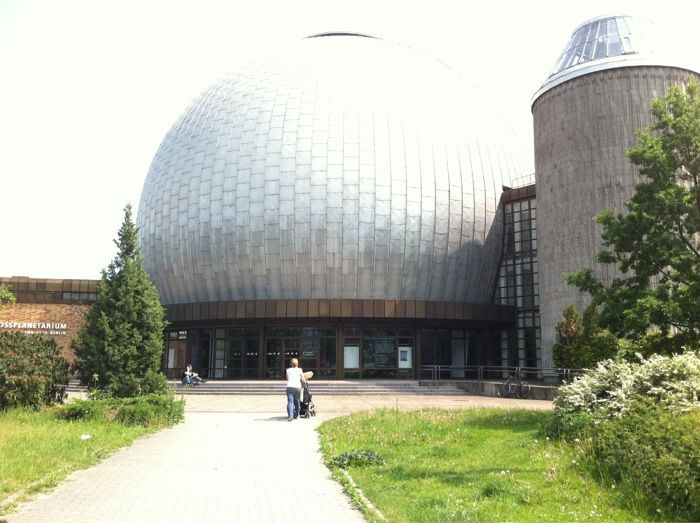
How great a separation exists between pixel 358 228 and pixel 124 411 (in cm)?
2406

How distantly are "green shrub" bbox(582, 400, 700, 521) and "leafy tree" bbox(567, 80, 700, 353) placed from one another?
20.8ft

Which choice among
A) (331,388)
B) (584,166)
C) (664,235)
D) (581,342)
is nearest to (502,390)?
(581,342)

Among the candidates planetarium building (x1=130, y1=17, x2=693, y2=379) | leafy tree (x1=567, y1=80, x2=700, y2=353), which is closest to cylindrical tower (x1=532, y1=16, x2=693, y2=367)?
planetarium building (x1=130, y1=17, x2=693, y2=379)

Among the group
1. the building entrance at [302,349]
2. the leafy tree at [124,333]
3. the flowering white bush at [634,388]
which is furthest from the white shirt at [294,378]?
the building entrance at [302,349]

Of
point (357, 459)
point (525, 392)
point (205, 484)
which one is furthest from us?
point (525, 392)

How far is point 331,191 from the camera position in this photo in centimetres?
4025

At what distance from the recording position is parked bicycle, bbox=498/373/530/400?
1187 inches

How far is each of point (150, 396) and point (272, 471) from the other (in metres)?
8.39

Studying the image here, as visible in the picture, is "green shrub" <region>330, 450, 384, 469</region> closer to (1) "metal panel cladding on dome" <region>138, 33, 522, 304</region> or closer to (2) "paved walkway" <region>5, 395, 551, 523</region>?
(2) "paved walkway" <region>5, 395, 551, 523</region>

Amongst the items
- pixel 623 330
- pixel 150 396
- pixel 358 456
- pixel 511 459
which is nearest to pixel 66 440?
pixel 150 396

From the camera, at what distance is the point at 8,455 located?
12.1 meters

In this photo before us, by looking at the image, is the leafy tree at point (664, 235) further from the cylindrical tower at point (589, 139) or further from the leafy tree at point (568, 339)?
the cylindrical tower at point (589, 139)

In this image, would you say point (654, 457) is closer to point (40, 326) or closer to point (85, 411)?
point (85, 411)

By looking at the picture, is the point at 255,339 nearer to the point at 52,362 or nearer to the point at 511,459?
the point at 52,362
